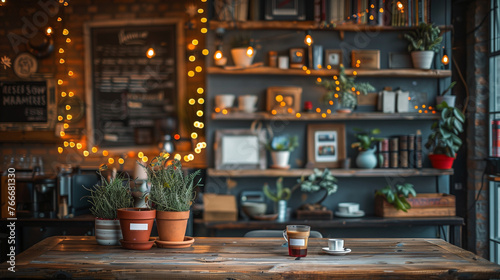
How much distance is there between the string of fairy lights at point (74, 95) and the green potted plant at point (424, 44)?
2.12 metres

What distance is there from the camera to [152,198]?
247cm

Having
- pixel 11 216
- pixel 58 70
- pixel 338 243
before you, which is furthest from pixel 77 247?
pixel 58 70

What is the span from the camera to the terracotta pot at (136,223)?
2379mm

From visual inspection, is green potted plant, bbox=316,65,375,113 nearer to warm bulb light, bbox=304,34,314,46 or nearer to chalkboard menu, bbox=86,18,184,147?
warm bulb light, bbox=304,34,314,46

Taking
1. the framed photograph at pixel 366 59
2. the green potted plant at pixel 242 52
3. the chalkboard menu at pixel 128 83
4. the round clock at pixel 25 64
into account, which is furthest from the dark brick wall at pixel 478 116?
the round clock at pixel 25 64

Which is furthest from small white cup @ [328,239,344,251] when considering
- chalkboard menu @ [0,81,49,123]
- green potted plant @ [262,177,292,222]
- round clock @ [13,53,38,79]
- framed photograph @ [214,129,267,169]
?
round clock @ [13,53,38,79]

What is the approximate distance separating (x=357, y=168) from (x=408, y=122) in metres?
0.63

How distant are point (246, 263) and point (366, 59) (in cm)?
283

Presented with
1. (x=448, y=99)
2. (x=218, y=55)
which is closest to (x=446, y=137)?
(x=448, y=99)

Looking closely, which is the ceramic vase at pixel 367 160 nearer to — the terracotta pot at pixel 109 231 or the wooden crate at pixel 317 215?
the wooden crate at pixel 317 215

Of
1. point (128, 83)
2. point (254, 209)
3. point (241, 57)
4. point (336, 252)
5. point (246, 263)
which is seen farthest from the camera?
point (128, 83)

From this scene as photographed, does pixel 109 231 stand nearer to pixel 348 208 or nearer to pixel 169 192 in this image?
pixel 169 192

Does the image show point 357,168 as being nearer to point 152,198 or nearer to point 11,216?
point 152,198

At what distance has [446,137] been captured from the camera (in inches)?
174
